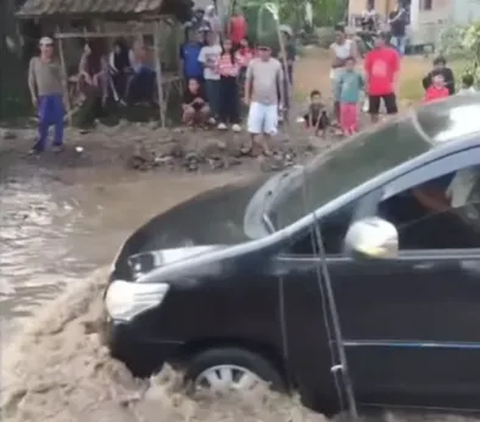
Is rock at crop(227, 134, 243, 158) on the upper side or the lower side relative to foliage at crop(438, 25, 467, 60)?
lower

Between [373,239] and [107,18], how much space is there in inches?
457

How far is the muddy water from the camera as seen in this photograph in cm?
497

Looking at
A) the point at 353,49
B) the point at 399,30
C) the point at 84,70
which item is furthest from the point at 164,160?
the point at 399,30

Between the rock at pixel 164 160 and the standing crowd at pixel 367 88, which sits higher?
the standing crowd at pixel 367 88

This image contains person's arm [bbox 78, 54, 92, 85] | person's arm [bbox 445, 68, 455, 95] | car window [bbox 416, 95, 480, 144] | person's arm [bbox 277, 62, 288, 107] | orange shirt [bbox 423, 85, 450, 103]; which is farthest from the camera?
person's arm [bbox 78, 54, 92, 85]

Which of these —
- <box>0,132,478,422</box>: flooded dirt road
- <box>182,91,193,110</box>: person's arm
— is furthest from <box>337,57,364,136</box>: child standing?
<box>182,91,193,110</box>: person's arm

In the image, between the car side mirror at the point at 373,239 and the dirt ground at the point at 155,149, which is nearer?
the car side mirror at the point at 373,239

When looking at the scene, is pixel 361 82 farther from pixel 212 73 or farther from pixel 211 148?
pixel 212 73

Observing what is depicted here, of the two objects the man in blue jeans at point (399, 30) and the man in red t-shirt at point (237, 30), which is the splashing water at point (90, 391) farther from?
the man in blue jeans at point (399, 30)

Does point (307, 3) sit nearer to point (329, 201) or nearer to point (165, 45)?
point (165, 45)

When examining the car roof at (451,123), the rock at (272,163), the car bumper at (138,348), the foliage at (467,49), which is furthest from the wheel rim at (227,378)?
Result: the foliage at (467,49)

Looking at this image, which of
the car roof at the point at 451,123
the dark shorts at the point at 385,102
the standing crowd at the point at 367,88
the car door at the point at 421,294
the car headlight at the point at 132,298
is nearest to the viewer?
the car door at the point at 421,294

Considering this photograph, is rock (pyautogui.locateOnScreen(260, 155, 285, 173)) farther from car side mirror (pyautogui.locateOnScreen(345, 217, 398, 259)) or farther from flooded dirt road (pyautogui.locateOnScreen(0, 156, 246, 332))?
car side mirror (pyautogui.locateOnScreen(345, 217, 398, 259))

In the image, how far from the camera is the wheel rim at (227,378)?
191 inches
